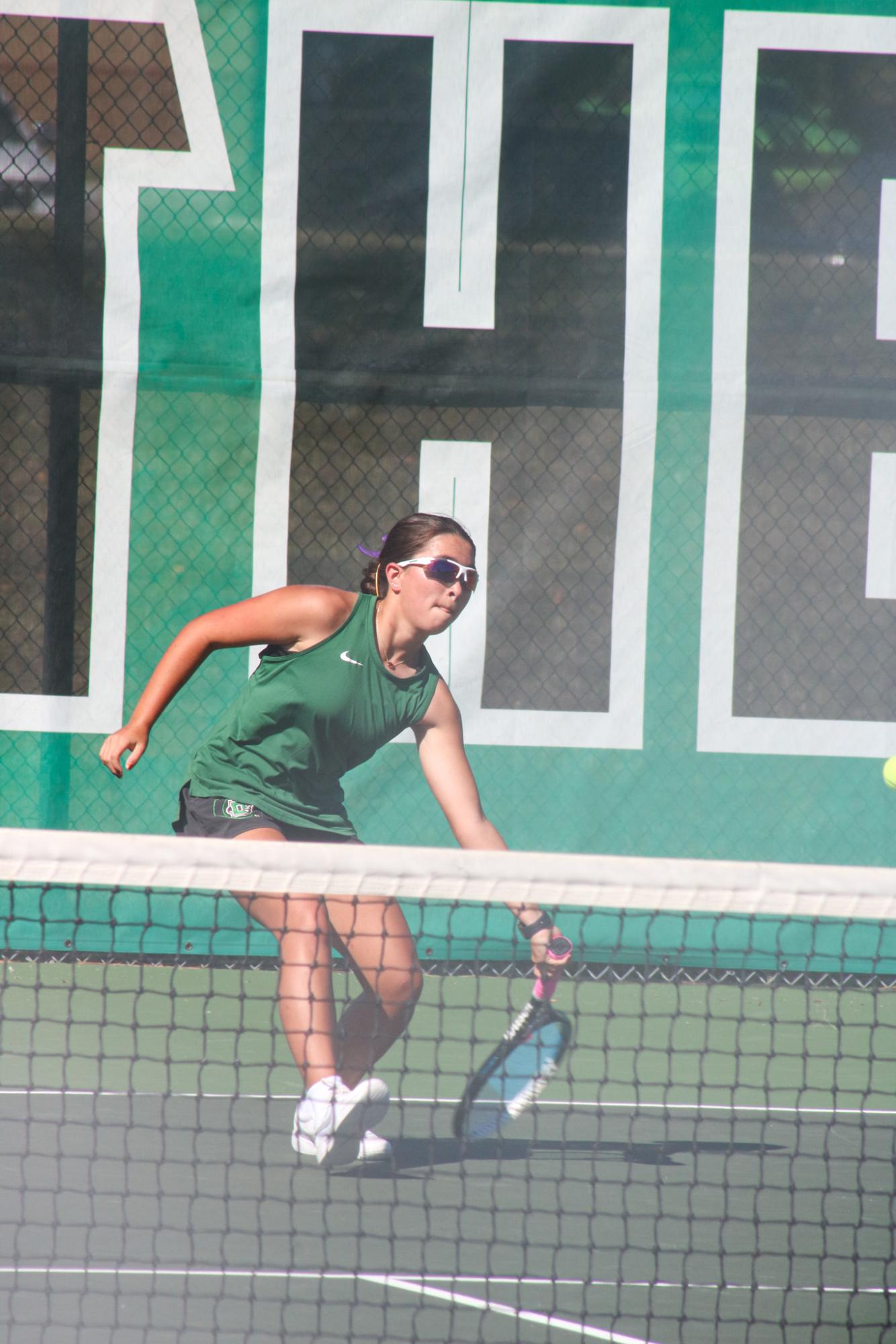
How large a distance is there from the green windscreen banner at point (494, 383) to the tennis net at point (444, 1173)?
1005 mm

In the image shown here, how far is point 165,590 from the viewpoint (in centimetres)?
476

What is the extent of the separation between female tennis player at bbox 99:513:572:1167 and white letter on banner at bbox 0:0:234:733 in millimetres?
1673

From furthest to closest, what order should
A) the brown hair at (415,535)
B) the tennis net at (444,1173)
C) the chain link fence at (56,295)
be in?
the chain link fence at (56,295)
the brown hair at (415,535)
the tennis net at (444,1173)


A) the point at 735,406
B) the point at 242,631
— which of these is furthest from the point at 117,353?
the point at 242,631

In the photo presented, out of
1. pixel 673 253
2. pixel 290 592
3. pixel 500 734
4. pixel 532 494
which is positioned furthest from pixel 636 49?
pixel 290 592

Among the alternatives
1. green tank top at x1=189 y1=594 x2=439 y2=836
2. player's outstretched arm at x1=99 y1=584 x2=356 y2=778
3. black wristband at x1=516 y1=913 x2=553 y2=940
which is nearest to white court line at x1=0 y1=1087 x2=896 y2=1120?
black wristband at x1=516 y1=913 x2=553 y2=940

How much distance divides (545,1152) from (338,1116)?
0.58 meters

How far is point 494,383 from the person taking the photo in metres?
4.84

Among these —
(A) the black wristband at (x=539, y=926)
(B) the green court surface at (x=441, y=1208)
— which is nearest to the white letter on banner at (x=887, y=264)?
(B) the green court surface at (x=441, y=1208)

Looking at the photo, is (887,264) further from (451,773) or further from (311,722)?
(311,722)

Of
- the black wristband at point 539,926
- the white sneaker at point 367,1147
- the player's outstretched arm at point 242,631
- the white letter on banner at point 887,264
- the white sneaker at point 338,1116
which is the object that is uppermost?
the white letter on banner at point 887,264

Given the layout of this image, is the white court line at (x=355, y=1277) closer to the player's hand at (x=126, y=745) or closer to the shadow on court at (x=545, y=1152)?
the shadow on court at (x=545, y=1152)

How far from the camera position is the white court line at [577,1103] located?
3.30 metres

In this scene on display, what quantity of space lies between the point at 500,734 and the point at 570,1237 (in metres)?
2.44
